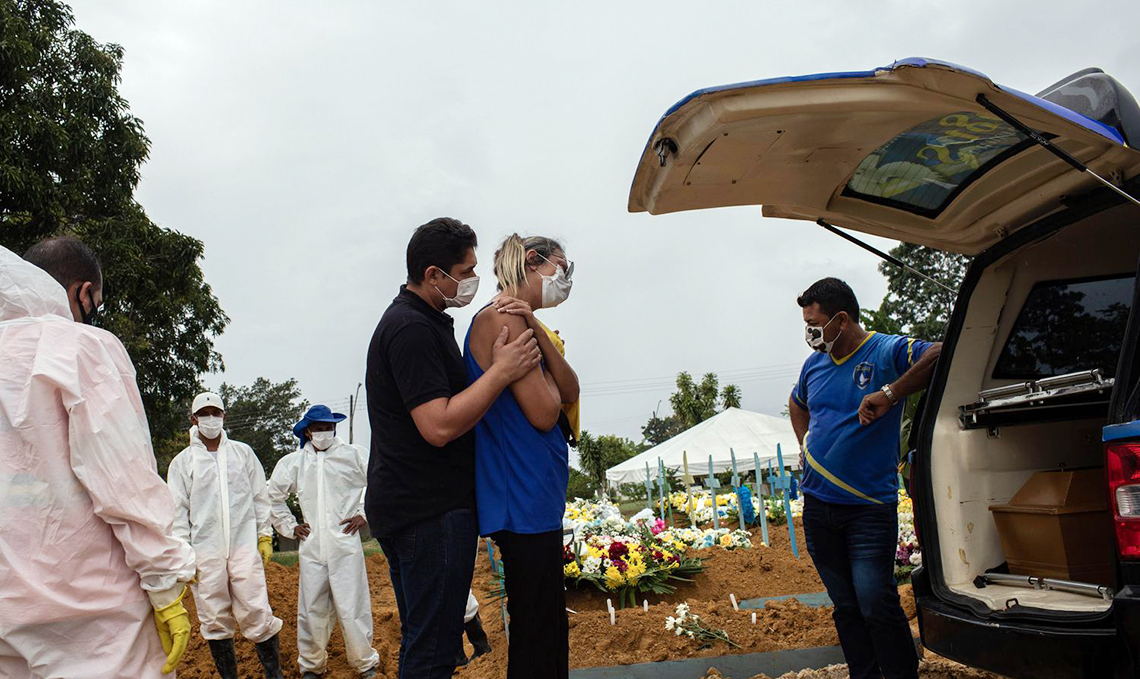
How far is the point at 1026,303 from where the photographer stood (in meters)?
3.76

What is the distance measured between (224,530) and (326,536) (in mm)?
744

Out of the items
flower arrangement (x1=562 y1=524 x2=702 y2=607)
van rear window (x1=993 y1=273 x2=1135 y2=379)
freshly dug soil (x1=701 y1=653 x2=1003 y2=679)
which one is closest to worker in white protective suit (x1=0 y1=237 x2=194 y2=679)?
freshly dug soil (x1=701 y1=653 x2=1003 y2=679)

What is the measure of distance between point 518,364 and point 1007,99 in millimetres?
1687

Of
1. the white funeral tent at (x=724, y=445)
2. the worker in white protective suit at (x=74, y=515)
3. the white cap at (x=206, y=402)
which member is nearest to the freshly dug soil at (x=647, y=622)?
the white cap at (x=206, y=402)

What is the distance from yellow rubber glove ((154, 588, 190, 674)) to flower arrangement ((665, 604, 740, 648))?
344 centimetres

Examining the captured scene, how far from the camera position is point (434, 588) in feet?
9.18

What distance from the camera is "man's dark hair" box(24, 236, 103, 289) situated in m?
2.90

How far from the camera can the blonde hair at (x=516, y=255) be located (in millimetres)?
3170

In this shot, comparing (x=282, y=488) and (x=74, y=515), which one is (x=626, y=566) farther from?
(x=74, y=515)

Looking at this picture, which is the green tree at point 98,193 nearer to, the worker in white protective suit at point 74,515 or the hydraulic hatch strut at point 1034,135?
the worker in white protective suit at point 74,515

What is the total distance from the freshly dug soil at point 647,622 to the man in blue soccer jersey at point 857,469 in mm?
701

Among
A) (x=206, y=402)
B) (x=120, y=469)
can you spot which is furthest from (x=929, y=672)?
(x=206, y=402)

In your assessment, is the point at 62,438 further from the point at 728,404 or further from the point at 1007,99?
the point at 728,404

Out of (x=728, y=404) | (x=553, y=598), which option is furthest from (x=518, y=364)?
(x=728, y=404)
